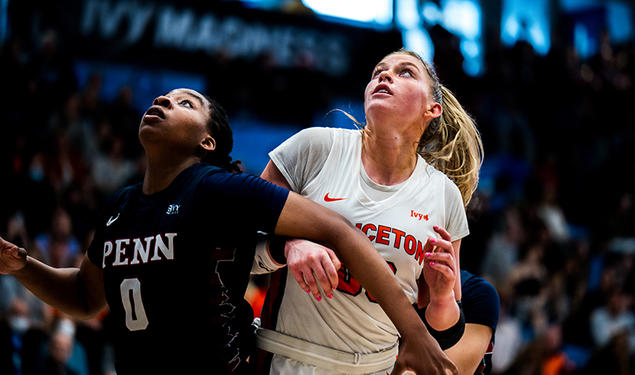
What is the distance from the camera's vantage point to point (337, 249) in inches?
86.7

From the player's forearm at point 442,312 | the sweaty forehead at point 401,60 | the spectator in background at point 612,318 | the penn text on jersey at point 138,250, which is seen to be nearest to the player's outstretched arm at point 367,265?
the player's forearm at point 442,312

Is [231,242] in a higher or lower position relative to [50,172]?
higher

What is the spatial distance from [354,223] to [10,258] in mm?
1229

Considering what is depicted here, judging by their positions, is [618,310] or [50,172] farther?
[618,310]

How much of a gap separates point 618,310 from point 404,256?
23.5ft

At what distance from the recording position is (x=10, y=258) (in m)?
2.51

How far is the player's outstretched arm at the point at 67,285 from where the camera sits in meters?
2.58

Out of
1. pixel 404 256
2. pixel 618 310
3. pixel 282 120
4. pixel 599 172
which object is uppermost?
pixel 404 256

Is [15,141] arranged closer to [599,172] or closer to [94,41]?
[94,41]

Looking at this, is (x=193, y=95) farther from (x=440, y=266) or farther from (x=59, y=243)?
(x=59, y=243)

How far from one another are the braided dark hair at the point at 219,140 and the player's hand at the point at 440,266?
0.79 m

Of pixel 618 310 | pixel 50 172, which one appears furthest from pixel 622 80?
pixel 50 172

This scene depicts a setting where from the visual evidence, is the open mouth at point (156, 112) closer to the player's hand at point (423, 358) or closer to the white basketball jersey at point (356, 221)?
the white basketball jersey at point (356, 221)

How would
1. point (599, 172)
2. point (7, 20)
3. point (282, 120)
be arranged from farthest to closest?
point (599, 172) < point (282, 120) < point (7, 20)
